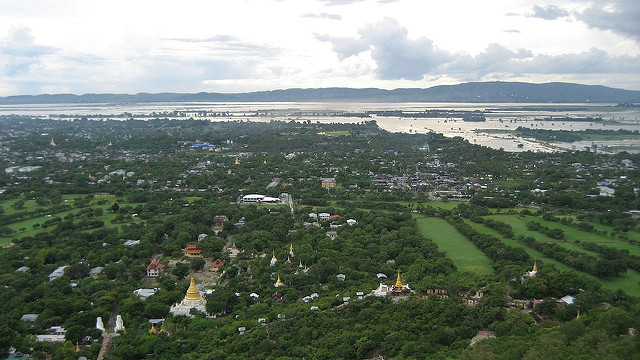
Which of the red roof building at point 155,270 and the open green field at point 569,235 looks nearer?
the red roof building at point 155,270

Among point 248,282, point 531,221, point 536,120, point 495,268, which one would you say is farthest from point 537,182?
point 536,120

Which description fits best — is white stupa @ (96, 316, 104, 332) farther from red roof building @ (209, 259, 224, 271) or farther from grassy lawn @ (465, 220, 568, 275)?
grassy lawn @ (465, 220, 568, 275)

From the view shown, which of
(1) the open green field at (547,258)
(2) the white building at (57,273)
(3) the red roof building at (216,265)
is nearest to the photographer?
(1) the open green field at (547,258)

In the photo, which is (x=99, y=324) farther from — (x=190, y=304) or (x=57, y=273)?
(x=57, y=273)

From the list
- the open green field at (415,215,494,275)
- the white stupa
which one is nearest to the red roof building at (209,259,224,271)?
the white stupa

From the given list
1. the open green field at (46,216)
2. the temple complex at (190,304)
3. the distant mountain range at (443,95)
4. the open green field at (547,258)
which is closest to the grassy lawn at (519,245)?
the open green field at (547,258)

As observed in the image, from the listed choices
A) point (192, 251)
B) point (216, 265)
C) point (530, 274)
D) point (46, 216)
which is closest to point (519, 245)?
point (530, 274)

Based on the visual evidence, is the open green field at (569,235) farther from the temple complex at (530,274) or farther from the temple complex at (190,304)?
the temple complex at (190,304)
